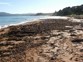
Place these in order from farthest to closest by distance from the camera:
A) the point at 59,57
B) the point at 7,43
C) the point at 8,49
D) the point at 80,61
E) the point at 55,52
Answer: the point at 7,43 → the point at 8,49 → the point at 55,52 → the point at 59,57 → the point at 80,61

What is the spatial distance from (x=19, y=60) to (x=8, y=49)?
3086mm

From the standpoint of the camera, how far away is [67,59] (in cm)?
1222

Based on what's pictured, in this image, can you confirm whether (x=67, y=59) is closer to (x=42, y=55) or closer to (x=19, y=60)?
(x=42, y=55)

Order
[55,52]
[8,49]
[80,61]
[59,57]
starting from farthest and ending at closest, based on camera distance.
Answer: [8,49] < [55,52] < [59,57] < [80,61]

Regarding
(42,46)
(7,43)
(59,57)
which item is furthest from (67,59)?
(7,43)

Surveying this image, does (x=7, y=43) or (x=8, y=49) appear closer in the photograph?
(x=8, y=49)

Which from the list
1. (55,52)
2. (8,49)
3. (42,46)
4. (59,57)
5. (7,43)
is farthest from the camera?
(7,43)

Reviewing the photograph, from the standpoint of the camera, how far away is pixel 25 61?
38.4 feet

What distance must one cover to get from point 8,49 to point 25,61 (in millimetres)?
3321

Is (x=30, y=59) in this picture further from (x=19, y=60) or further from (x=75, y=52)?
(x=75, y=52)

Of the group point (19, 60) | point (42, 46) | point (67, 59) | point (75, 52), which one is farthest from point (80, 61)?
point (42, 46)

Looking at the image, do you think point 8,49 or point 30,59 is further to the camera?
point 8,49

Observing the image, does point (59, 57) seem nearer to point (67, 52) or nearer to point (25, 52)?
point (67, 52)

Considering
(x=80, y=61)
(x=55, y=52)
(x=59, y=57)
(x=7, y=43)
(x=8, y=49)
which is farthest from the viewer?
(x=7, y=43)
